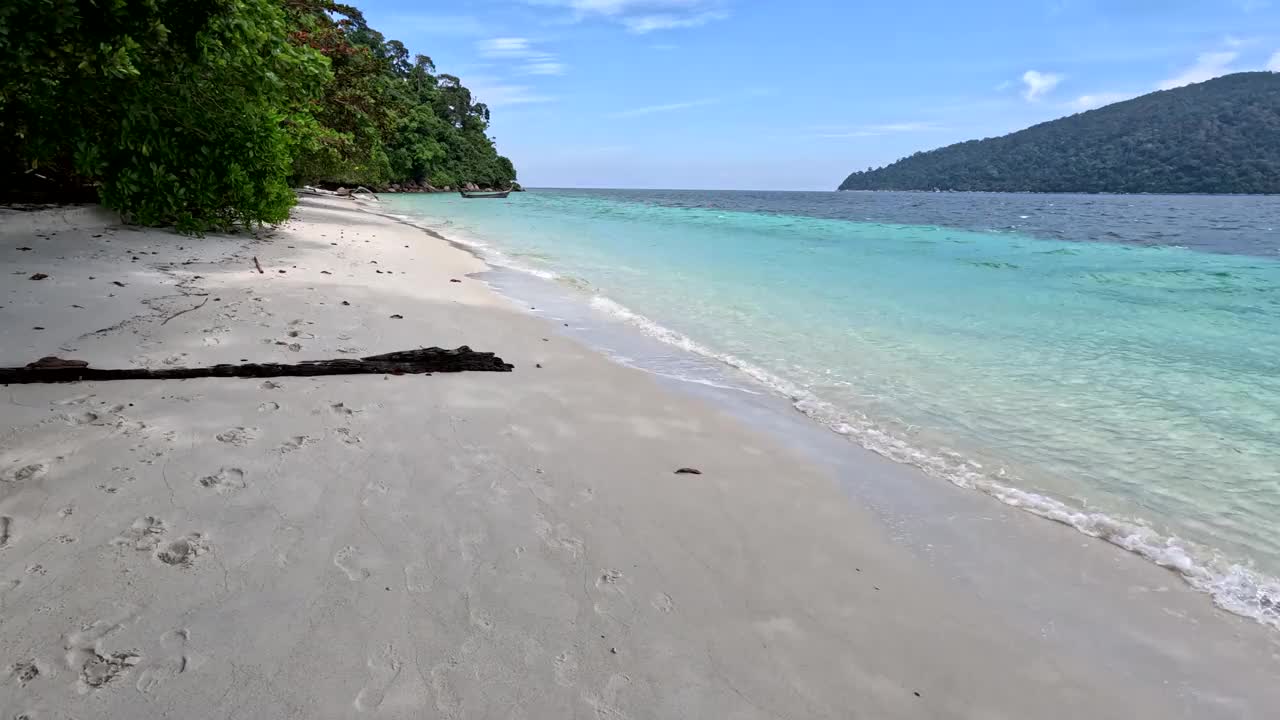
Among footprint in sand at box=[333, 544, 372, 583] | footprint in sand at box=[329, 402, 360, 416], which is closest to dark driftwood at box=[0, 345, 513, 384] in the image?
footprint in sand at box=[329, 402, 360, 416]

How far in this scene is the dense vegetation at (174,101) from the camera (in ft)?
18.0

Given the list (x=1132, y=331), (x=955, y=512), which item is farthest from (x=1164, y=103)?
(x=955, y=512)

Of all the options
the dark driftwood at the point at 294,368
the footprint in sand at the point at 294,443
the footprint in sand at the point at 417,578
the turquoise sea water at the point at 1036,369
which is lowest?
the turquoise sea water at the point at 1036,369

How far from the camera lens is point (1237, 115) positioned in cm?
11988

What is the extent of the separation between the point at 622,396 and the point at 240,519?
10.6ft

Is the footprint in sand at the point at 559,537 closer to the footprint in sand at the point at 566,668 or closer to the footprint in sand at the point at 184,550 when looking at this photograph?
the footprint in sand at the point at 566,668

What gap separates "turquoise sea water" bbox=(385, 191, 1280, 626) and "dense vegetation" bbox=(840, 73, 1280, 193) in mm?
125250

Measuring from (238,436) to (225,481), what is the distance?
1.95 ft

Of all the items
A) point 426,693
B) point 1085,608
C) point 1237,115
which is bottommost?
point 1085,608

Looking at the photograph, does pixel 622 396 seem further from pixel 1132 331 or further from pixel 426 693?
pixel 1132 331

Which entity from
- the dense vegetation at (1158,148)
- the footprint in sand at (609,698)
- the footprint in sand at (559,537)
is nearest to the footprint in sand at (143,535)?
the footprint in sand at (559,537)

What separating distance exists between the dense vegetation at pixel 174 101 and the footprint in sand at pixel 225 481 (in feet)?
11.1

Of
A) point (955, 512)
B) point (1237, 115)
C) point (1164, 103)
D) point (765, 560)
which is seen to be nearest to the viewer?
point (765, 560)

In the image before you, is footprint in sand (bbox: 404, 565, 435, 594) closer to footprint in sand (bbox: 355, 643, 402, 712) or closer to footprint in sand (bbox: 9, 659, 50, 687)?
footprint in sand (bbox: 355, 643, 402, 712)
